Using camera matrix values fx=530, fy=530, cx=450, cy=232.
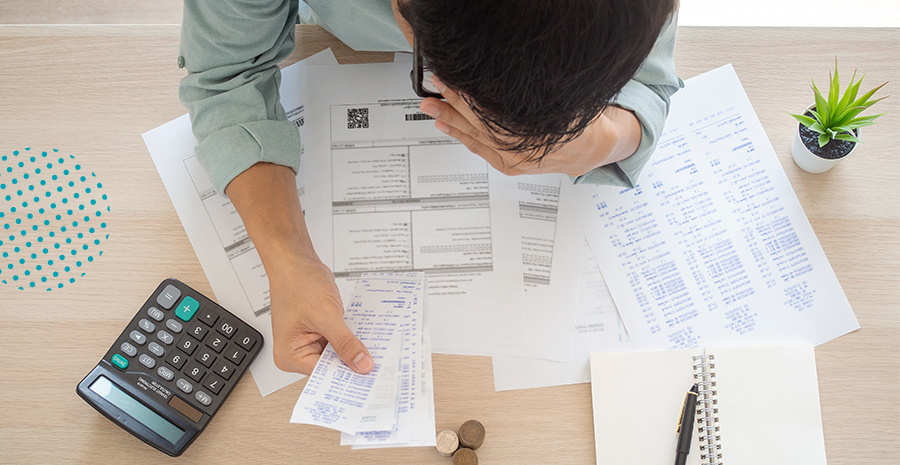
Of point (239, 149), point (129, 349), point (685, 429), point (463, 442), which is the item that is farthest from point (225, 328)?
point (685, 429)

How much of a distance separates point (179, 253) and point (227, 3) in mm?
352

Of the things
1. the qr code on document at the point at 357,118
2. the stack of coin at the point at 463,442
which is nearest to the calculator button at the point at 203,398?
the stack of coin at the point at 463,442

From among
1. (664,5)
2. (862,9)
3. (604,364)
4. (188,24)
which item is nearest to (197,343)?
(188,24)

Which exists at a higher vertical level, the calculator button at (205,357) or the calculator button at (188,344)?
the calculator button at (188,344)

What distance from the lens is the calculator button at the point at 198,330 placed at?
0.73 metres

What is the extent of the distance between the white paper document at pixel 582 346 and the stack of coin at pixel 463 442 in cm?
6

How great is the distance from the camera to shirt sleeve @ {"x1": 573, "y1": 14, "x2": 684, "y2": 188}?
0.70 metres

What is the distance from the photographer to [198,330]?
73cm

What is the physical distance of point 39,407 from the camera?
0.71m

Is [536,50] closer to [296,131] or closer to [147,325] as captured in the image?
[296,131]

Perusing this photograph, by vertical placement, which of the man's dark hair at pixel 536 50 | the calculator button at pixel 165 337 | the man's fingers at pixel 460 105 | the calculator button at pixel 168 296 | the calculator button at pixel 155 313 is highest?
the man's dark hair at pixel 536 50

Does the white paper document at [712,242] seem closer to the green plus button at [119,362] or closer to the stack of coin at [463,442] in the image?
the stack of coin at [463,442]

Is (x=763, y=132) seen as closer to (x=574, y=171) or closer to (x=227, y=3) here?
(x=574, y=171)

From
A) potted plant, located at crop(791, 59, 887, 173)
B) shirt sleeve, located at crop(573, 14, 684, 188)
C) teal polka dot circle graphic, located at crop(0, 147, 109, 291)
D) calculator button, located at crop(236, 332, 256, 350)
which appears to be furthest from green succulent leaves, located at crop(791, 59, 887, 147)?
teal polka dot circle graphic, located at crop(0, 147, 109, 291)
